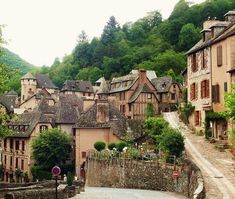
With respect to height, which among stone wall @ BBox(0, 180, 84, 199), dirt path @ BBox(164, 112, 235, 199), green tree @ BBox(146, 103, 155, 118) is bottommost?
stone wall @ BBox(0, 180, 84, 199)

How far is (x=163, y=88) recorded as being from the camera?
7594 centimetres

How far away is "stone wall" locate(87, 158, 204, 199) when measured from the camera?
28094 mm

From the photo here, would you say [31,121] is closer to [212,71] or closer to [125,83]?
[125,83]

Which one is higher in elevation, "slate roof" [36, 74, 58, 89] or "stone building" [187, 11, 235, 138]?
"slate roof" [36, 74, 58, 89]

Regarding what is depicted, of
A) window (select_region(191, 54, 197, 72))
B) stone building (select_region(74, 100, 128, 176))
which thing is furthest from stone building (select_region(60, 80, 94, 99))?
window (select_region(191, 54, 197, 72))

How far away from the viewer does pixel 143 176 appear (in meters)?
35.7

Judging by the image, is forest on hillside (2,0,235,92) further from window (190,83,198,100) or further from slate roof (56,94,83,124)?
window (190,83,198,100)

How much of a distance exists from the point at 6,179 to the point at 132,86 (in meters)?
24.1

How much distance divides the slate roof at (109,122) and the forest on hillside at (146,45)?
171 feet

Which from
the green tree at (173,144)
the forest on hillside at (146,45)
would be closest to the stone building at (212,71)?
the green tree at (173,144)

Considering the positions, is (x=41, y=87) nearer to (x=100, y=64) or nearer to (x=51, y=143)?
(x=100, y=64)

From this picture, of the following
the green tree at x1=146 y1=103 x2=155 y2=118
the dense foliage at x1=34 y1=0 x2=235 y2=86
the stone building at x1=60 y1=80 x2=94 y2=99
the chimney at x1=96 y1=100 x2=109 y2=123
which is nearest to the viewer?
the chimney at x1=96 y1=100 x2=109 y2=123

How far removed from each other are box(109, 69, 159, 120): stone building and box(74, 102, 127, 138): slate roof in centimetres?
1158

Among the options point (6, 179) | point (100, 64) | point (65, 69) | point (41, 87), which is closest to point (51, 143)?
point (6, 179)
